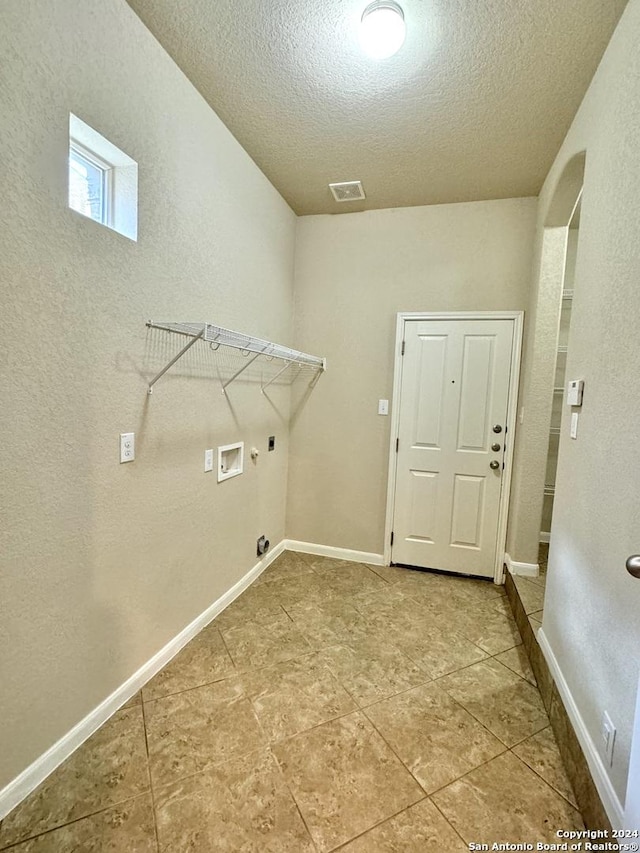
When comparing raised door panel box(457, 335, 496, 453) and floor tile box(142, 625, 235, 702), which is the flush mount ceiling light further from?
floor tile box(142, 625, 235, 702)

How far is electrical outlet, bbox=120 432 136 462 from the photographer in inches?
62.5

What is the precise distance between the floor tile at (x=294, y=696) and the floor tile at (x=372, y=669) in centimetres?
6

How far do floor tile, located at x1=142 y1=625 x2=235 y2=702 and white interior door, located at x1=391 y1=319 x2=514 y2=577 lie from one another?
5.29ft

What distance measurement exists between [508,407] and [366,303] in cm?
134

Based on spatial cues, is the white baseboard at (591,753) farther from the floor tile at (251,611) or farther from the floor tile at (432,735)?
the floor tile at (251,611)

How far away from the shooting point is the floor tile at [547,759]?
4.46 ft

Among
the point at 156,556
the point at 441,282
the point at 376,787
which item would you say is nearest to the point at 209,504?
the point at 156,556

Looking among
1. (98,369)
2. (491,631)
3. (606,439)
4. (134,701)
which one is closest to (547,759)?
(491,631)

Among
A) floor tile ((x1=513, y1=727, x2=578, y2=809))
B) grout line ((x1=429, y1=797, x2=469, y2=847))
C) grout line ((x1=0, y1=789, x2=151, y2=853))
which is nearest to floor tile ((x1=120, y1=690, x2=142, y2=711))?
grout line ((x1=0, y1=789, x2=151, y2=853))

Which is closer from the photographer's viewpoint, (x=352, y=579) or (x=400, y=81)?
(x=400, y=81)

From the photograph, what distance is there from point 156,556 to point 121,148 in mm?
1736

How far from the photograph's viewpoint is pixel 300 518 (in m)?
3.34

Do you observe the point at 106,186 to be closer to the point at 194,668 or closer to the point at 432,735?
the point at 194,668

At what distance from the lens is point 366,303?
306 centimetres
